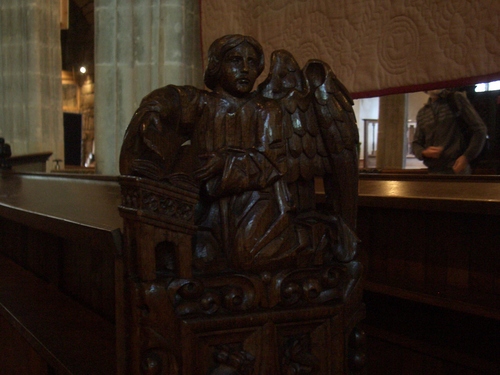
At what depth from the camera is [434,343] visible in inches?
60.9

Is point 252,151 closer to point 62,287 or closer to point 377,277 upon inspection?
point 377,277

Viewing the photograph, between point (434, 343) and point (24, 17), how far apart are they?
5.08 m

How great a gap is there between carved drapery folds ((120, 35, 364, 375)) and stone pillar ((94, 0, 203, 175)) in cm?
213

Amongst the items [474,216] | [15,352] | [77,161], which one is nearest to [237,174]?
[474,216]

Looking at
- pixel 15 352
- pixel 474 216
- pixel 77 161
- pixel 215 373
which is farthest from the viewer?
pixel 77 161

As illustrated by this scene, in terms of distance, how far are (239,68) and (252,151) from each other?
0.13 meters

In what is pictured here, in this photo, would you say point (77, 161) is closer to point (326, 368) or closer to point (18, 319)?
point (18, 319)

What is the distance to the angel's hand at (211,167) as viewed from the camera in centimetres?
79

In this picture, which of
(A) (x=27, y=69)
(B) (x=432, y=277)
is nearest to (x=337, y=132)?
(B) (x=432, y=277)

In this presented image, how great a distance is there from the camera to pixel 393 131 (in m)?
6.54

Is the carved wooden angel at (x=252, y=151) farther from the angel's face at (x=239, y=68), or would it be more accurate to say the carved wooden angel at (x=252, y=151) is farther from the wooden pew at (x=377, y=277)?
the wooden pew at (x=377, y=277)

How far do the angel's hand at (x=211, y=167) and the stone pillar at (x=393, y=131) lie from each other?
5924 millimetres

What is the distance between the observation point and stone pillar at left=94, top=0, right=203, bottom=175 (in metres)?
2.93

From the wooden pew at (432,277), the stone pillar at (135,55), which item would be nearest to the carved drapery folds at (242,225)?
the wooden pew at (432,277)
